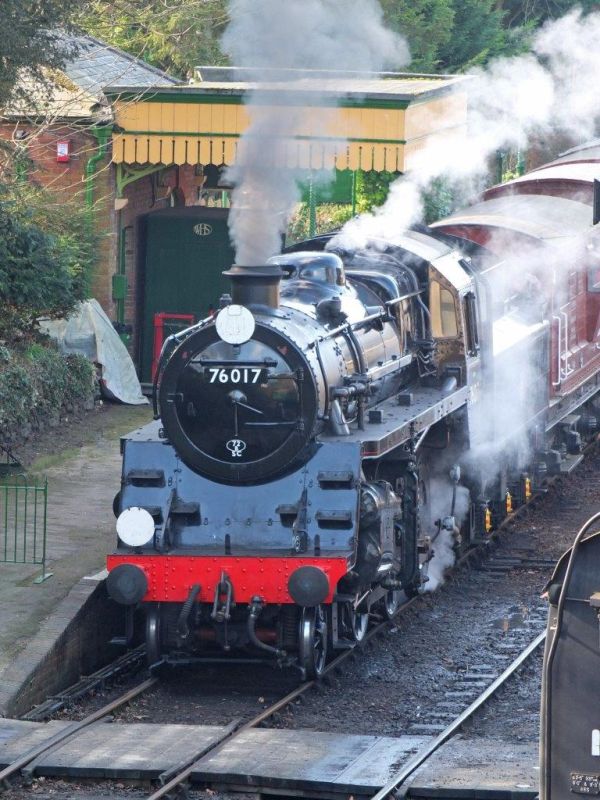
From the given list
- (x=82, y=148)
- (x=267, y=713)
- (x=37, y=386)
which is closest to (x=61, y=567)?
(x=267, y=713)

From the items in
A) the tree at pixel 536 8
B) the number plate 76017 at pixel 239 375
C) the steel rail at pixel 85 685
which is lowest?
the steel rail at pixel 85 685

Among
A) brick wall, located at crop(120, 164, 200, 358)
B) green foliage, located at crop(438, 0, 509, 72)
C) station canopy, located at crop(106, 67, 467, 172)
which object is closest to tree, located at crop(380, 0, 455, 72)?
green foliage, located at crop(438, 0, 509, 72)

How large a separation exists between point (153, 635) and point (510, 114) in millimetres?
13841

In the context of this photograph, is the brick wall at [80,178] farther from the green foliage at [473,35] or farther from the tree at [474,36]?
the green foliage at [473,35]

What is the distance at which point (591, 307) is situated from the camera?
18031 mm

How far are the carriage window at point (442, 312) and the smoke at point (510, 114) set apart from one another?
68 cm

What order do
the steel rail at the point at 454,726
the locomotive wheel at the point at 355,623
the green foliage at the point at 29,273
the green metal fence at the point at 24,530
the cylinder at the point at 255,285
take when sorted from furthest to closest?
the green foliage at the point at 29,273
the green metal fence at the point at 24,530
the locomotive wheel at the point at 355,623
the cylinder at the point at 255,285
the steel rail at the point at 454,726

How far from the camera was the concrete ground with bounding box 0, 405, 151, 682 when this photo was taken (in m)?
10.6

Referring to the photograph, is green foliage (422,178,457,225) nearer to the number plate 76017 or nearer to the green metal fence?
the green metal fence

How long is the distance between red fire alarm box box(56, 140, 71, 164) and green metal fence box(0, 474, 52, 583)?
595 cm

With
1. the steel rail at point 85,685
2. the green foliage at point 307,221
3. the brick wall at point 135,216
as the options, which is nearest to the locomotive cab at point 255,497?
the steel rail at point 85,685

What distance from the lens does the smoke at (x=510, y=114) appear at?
14.2m

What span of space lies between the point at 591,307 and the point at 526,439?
3.42 metres

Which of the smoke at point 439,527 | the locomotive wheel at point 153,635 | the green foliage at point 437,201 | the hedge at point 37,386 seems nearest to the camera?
the locomotive wheel at point 153,635
